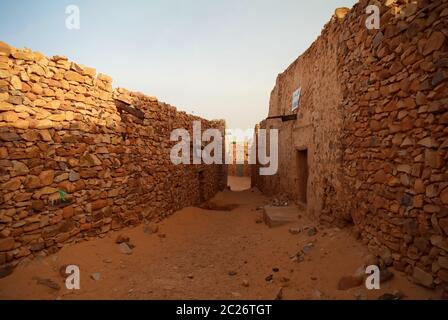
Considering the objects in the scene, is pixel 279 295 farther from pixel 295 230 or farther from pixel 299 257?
pixel 295 230

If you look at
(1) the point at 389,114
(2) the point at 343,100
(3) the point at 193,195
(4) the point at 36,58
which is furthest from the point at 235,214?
(4) the point at 36,58

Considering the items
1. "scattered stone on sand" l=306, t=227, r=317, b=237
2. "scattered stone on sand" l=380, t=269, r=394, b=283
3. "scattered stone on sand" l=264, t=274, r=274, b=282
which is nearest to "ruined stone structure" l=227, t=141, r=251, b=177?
"scattered stone on sand" l=306, t=227, r=317, b=237

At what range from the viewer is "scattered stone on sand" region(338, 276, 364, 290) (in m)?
3.20

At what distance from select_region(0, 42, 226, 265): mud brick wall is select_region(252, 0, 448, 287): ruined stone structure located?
13.9 feet

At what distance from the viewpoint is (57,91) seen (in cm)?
414

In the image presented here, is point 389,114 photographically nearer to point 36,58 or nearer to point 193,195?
point 36,58

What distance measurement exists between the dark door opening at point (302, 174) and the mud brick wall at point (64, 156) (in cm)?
410

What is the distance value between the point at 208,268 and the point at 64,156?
313 cm

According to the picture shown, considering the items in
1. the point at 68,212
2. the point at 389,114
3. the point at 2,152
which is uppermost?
the point at 389,114

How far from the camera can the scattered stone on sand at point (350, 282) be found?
3.20m
